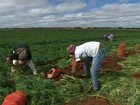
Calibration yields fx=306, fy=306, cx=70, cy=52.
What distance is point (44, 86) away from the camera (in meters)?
8.53

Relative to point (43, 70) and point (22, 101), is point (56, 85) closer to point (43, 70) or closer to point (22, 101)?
point (22, 101)

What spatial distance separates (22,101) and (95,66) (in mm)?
2596

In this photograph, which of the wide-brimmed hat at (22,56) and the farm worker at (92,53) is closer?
the farm worker at (92,53)

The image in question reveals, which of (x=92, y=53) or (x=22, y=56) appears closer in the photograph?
(x=92, y=53)

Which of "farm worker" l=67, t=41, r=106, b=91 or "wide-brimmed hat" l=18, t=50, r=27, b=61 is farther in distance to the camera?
"wide-brimmed hat" l=18, t=50, r=27, b=61

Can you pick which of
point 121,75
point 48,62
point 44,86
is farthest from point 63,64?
point 44,86

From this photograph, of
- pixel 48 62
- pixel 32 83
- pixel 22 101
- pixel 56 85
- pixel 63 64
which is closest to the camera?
pixel 22 101

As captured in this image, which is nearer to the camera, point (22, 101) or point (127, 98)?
point (22, 101)

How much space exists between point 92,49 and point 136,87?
167cm

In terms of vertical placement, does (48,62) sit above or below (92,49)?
below

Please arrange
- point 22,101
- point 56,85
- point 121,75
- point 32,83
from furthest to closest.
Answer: point 121,75, point 56,85, point 32,83, point 22,101

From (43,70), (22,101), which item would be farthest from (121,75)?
(22,101)

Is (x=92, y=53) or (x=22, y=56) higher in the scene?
(x=92, y=53)

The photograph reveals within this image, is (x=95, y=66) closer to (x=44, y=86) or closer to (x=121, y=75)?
(x=44, y=86)
